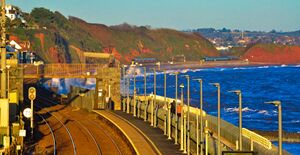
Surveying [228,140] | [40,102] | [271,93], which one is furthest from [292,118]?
[271,93]

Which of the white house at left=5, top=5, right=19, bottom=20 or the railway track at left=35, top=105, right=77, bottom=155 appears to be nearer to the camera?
the railway track at left=35, top=105, right=77, bottom=155

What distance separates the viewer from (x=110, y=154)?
40250 millimetres

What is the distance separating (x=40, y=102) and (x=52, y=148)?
3092 cm

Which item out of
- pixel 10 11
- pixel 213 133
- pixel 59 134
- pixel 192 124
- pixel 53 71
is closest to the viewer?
pixel 192 124

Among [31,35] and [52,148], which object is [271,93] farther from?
[52,148]

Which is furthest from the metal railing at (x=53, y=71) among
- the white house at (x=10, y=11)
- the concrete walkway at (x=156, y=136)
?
the concrete walkway at (x=156, y=136)

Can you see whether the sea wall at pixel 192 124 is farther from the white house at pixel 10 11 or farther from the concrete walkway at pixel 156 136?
the white house at pixel 10 11

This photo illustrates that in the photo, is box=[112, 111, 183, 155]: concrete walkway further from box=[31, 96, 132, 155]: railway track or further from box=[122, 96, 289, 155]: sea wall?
box=[31, 96, 132, 155]: railway track

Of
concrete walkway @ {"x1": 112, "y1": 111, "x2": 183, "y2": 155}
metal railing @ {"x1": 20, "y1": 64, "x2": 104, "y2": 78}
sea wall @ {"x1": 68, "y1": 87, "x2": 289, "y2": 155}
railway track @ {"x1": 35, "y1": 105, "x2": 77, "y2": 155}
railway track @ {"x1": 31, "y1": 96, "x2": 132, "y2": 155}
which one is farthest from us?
metal railing @ {"x1": 20, "y1": 64, "x2": 104, "y2": 78}

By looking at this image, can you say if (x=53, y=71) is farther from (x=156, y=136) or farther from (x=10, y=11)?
(x=156, y=136)

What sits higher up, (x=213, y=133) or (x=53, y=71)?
(x=53, y=71)

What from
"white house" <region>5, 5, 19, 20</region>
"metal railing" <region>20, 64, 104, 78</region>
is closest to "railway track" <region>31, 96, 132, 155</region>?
"metal railing" <region>20, 64, 104, 78</region>

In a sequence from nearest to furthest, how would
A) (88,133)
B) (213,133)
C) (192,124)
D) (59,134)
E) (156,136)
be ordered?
(192,124) → (156,136) → (59,134) → (88,133) → (213,133)

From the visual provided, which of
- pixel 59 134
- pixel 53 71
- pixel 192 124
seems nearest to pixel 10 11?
pixel 53 71
